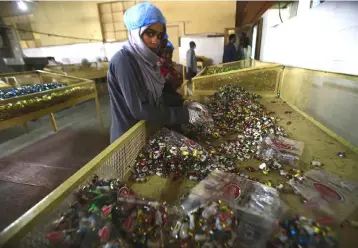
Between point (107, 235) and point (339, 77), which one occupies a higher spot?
point (339, 77)

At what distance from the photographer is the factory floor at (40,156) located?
75.2 inches

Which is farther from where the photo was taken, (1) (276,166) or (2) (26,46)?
(2) (26,46)

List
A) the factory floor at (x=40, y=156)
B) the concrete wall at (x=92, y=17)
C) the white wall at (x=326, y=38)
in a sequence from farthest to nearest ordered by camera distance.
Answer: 1. the concrete wall at (x=92, y=17)
2. the factory floor at (x=40, y=156)
3. the white wall at (x=326, y=38)

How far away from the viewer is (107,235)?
0.48 metres

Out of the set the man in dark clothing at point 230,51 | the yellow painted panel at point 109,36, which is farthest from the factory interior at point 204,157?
the yellow painted panel at point 109,36

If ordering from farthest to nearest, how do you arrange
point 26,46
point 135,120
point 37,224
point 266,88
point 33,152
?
point 26,46 → point 33,152 → point 266,88 → point 135,120 → point 37,224

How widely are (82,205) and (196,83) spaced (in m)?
2.23

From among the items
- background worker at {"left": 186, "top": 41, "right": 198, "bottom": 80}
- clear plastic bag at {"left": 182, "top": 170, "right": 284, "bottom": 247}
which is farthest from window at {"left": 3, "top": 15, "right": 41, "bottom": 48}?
clear plastic bag at {"left": 182, "top": 170, "right": 284, "bottom": 247}

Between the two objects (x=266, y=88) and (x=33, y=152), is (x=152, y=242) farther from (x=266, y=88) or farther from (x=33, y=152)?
(x=33, y=152)

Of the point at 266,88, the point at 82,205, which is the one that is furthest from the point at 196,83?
the point at 82,205

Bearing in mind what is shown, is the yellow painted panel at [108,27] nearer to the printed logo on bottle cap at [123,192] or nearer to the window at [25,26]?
the window at [25,26]

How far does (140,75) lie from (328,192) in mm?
1024

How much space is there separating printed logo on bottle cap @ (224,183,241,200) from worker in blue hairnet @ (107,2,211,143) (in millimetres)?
488

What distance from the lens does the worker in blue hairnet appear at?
99 centimetres
